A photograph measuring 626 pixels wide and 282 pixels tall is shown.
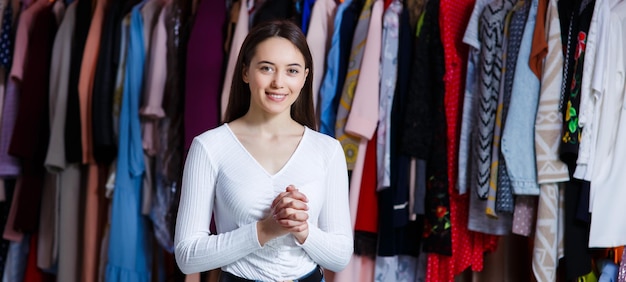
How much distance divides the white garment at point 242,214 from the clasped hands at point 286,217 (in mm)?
22

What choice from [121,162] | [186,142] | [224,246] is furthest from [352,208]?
[224,246]

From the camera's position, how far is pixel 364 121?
8.73 ft

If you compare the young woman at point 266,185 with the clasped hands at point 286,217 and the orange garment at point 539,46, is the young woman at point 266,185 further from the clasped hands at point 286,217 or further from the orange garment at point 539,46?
the orange garment at point 539,46

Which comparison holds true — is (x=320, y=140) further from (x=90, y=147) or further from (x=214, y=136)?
(x=90, y=147)

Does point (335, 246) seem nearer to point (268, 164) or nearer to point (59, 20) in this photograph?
point (268, 164)

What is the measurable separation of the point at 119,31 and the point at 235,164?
1734 mm

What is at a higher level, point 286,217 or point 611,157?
point 611,157

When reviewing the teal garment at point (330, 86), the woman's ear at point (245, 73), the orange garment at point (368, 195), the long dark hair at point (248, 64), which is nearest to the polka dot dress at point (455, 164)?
the orange garment at point (368, 195)

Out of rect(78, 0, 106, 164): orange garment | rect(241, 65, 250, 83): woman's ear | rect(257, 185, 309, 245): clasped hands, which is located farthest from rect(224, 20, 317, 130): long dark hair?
rect(78, 0, 106, 164): orange garment

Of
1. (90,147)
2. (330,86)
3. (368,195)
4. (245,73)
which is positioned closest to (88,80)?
(90,147)

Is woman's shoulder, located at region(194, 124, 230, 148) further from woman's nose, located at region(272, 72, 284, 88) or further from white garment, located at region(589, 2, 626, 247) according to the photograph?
white garment, located at region(589, 2, 626, 247)

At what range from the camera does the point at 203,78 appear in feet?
9.41

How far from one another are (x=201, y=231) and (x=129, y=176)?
1614 millimetres

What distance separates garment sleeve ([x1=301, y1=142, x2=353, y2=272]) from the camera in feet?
4.98
